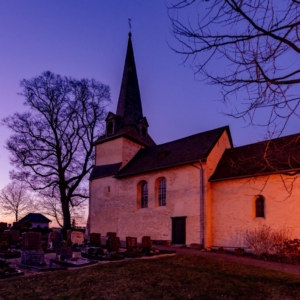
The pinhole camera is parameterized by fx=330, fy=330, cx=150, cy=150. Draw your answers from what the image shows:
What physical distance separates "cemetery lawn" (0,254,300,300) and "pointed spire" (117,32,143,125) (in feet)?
65.8

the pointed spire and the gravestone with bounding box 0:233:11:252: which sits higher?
the pointed spire

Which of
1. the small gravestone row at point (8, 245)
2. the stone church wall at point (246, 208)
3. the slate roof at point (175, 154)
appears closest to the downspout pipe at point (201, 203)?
the stone church wall at point (246, 208)

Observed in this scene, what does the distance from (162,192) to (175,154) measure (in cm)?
272

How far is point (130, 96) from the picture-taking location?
30.4 metres

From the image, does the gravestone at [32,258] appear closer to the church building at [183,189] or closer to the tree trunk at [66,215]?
the church building at [183,189]

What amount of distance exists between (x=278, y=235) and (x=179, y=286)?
9823mm

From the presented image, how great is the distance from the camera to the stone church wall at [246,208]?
1616 cm

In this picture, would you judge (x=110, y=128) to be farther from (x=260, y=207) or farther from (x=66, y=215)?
(x=260, y=207)

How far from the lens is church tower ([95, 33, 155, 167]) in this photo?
87.2ft

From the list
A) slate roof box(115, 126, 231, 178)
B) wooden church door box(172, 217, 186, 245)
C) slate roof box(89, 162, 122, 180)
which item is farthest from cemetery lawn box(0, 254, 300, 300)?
slate roof box(89, 162, 122, 180)

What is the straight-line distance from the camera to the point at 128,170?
24719 millimetres

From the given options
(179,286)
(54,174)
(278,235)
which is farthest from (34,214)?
(179,286)

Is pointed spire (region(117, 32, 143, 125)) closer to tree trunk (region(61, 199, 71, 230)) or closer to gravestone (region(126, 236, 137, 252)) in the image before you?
tree trunk (region(61, 199, 71, 230))

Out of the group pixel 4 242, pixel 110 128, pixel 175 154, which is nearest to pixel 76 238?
pixel 4 242
